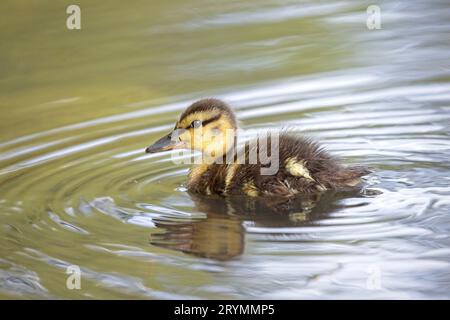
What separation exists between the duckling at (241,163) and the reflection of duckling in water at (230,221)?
6 centimetres

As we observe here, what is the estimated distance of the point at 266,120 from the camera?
266 inches

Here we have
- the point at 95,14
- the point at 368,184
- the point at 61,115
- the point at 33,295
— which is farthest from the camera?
the point at 95,14

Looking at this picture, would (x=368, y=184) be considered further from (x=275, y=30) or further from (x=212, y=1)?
(x=212, y=1)

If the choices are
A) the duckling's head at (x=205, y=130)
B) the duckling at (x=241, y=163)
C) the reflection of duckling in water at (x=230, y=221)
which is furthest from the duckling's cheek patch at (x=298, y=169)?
the duckling's head at (x=205, y=130)

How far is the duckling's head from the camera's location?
5.83 m

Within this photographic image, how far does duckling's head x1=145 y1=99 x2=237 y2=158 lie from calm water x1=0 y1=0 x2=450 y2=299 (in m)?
0.22

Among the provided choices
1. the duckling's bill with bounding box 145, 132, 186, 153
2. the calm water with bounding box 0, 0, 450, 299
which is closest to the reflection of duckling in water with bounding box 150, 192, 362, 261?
the calm water with bounding box 0, 0, 450, 299

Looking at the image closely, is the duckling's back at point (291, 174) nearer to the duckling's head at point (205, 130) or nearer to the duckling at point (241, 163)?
the duckling at point (241, 163)

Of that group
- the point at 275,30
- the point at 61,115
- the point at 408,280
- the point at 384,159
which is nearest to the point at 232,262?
the point at 408,280

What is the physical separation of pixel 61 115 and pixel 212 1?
3033mm

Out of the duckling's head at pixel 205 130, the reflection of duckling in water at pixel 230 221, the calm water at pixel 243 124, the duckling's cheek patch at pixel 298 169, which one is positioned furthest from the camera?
the duckling's head at pixel 205 130

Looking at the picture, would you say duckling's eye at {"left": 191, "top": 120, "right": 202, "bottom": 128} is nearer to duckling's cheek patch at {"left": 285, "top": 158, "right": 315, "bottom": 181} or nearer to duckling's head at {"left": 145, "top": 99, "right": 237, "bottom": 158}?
duckling's head at {"left": 145, "top": 99, "right": 237, "bottom": 158}

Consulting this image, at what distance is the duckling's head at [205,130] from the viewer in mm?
5832

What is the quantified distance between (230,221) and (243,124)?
66.5 inches
